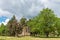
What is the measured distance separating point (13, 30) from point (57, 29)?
875 inches

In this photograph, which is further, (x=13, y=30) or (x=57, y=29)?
(x=57, y=29)

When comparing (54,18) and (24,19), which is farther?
(24,19)

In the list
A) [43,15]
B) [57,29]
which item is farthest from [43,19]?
[57,29]

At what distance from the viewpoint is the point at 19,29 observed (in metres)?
79.8

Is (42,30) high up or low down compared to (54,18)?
down

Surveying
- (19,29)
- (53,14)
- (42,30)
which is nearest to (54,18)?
(53,14)

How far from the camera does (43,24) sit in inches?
3194

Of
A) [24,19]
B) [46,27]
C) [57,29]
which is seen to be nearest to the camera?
[46,27]

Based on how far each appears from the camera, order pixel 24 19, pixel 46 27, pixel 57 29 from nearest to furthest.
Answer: pixel 46 27, pixel 57 29, pixel 24 19

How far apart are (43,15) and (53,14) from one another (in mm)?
4765

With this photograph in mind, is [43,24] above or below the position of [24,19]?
below

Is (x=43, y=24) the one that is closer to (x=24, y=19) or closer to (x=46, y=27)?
(x=46, y=27)

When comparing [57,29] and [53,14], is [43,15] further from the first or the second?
[57,29]

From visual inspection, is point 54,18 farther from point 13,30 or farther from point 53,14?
point 13,30
